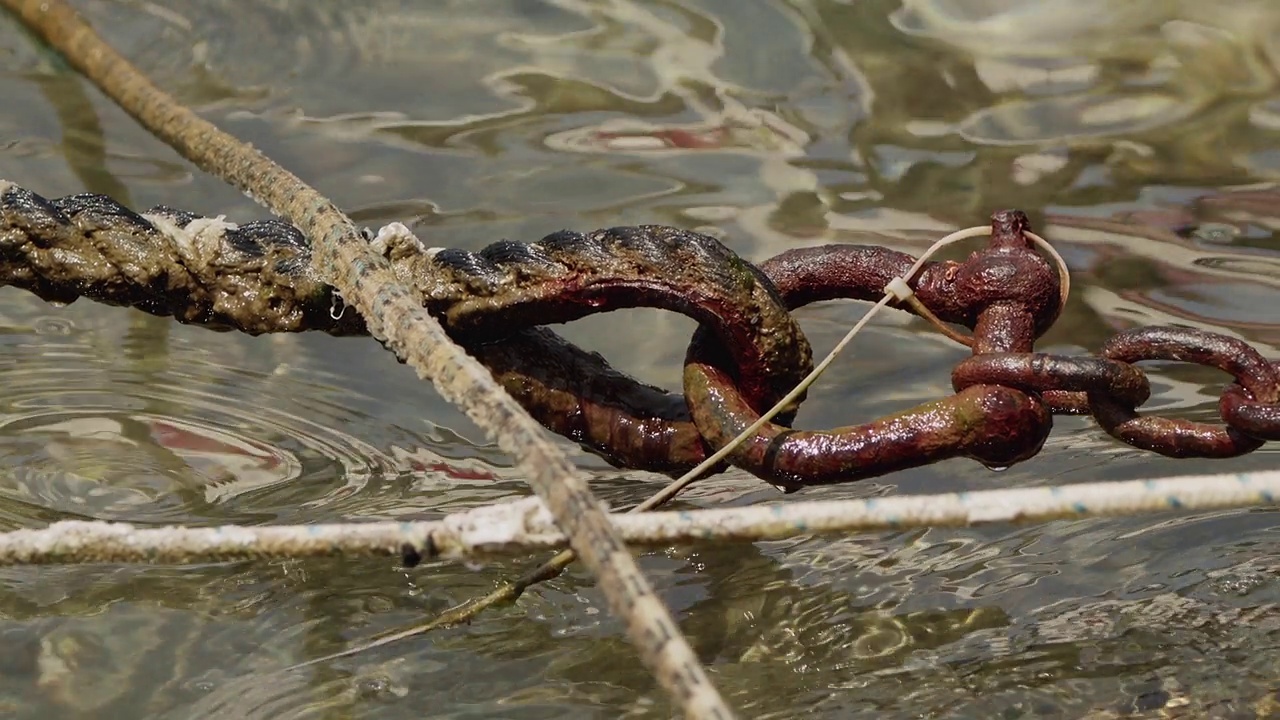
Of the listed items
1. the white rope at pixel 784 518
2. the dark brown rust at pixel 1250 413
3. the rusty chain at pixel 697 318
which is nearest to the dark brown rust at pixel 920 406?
the rusty chain at pixel 697 318

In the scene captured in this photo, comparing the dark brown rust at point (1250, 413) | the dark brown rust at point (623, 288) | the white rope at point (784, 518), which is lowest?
the white rope at point (784, 518)

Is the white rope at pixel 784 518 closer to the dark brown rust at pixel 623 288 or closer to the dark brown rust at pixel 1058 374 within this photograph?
the dark brown rust at pixel 1058 374

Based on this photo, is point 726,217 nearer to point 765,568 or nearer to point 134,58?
point 765,568

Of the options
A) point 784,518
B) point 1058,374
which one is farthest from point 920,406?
point 784,518

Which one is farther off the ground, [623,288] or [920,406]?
[623,288]

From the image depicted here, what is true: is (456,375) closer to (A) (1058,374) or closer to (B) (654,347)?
(A) (1058,374)

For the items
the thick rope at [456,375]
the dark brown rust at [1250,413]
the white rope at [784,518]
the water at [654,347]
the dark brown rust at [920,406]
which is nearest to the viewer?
the thick rope at [456,375]

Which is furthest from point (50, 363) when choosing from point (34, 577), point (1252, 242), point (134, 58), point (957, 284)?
point (1252, 242)

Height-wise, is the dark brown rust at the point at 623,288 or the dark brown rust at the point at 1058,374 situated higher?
the dark brown rust at the point at 623,288
